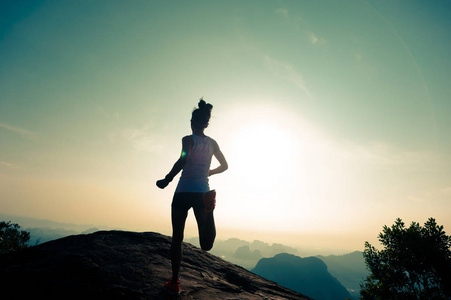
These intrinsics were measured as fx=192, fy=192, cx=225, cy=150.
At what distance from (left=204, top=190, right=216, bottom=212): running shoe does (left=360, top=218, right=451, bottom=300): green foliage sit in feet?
80.0

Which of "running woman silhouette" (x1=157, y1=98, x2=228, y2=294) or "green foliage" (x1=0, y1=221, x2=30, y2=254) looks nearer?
"running woman silhouette" (x1=157, y1=98, x2=228, y2=294)

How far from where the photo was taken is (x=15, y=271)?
9.74ft

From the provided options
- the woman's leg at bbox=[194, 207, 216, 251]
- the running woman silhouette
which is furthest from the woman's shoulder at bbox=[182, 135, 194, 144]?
the woman's leg at bbox=[194, 207, 216, 251]

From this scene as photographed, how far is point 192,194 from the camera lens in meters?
3.14

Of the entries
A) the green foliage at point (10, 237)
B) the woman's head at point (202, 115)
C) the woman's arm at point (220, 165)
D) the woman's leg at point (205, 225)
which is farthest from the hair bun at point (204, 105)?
the green foliage at point (10, 237)

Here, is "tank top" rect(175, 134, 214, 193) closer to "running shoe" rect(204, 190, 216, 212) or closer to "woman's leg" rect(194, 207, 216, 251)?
"running shoe" rect(204, 190, 216, 212)

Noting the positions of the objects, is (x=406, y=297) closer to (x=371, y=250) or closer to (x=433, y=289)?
(x=433, y=289)

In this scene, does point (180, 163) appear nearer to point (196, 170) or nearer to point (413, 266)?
A: point (196, 170)

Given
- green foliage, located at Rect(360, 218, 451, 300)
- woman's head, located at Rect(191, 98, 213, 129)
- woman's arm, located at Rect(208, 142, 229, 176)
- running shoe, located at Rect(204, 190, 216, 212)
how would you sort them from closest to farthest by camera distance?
running shoe, located at Rect(204, 190, 216, 212) < woman's head, located at Rect(191, 98, 213, 129) < woman's arm, located at Rect(208, 142, 229, 176) < green foliage, located at Rect(360, 218, 451, 300)

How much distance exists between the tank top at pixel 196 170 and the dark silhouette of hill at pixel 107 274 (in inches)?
65.6

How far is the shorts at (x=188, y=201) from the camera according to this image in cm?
313

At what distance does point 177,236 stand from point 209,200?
0.78 m

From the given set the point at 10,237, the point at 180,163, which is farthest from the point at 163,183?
the point at 10,237

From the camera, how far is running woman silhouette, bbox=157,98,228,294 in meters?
3.12
